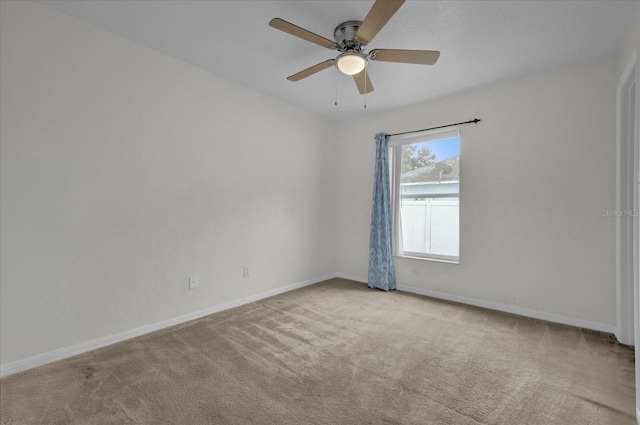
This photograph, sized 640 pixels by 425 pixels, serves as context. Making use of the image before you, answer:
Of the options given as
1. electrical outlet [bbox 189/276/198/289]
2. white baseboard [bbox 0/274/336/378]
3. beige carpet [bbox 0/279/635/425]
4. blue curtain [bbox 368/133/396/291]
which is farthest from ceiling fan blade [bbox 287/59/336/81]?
white baseboard [bbox 0/274/336/378]

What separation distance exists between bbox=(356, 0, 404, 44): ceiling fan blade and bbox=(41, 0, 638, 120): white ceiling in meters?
0.28

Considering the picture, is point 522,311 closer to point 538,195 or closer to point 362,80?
point 538,195

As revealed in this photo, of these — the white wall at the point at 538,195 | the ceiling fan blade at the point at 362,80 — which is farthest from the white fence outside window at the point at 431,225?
the ceiling fan blade at the point at 362,80

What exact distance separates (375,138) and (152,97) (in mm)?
2855

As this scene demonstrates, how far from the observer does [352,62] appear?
7.13 ft

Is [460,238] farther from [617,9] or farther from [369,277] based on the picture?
[617,9]

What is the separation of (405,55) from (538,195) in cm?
215

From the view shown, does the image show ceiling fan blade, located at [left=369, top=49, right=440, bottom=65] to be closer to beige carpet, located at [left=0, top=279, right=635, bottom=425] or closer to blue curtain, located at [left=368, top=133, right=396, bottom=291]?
blue curtain, located at [left=368, top=133, right=396, bottom=291]

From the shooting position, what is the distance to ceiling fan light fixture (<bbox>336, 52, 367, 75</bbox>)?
7.02 ft

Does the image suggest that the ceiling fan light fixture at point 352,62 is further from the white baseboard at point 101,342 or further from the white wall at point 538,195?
the white baseboard at point 101,342

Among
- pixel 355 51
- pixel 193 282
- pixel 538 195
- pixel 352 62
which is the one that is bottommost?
pixel 193 282

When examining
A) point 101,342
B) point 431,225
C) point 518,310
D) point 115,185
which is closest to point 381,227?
point 431,225

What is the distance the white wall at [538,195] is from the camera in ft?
9.04

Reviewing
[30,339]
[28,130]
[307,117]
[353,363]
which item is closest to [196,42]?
[28,130]
